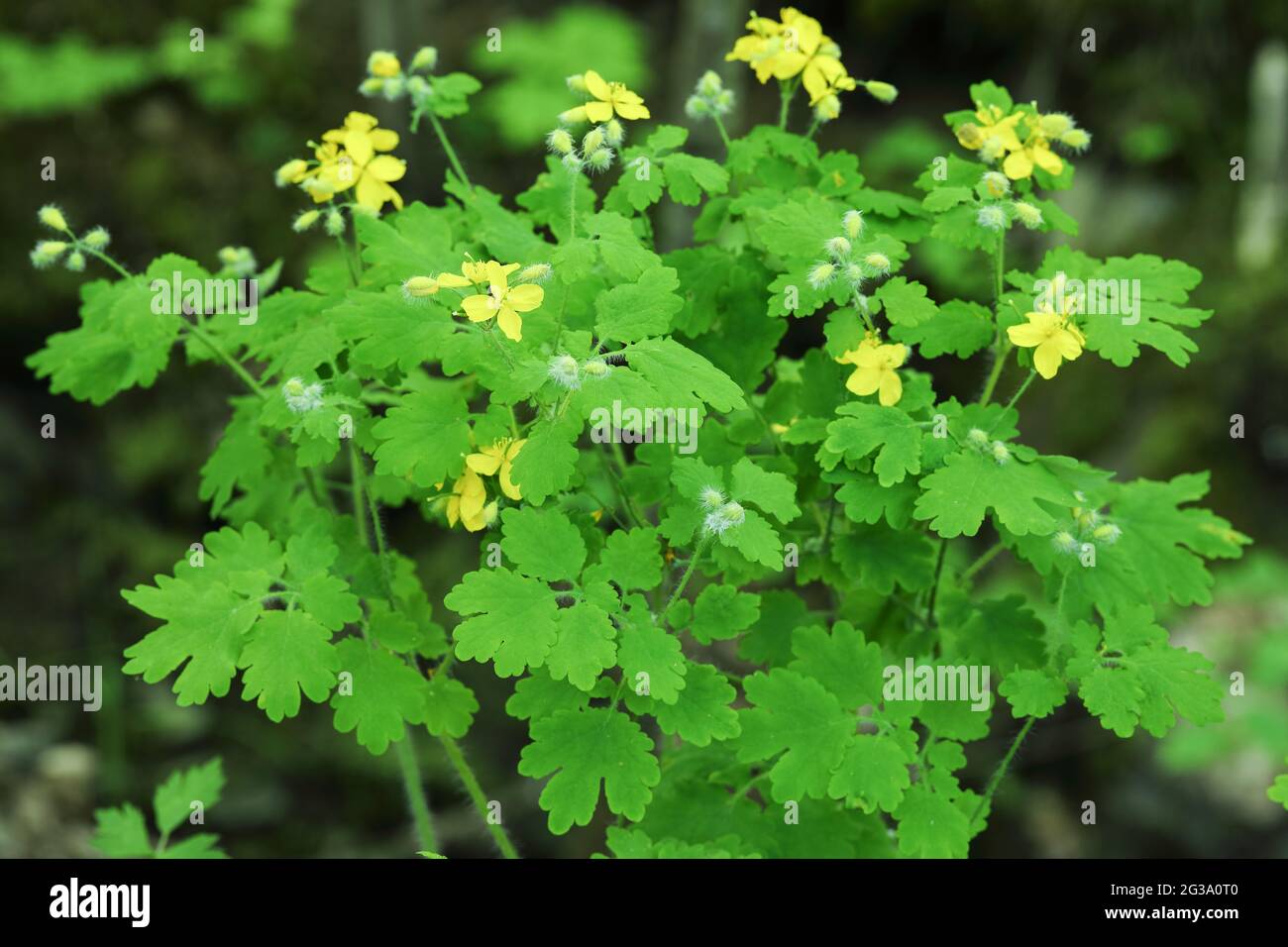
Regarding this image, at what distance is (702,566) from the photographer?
1.56m

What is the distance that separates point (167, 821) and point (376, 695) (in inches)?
31.7

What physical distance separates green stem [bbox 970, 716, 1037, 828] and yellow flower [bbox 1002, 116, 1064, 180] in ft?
2.44

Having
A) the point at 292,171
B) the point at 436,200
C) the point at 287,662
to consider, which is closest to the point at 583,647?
the point at 287,662

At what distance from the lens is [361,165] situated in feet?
5.54

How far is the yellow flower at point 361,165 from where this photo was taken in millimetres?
1660

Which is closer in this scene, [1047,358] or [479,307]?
[479,307]

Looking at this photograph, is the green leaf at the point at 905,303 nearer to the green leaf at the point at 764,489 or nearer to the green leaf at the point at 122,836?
the green leaf at the point at 764,489

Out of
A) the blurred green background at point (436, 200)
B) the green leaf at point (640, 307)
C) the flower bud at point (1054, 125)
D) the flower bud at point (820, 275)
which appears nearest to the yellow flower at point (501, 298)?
the green leaf at point (640, 307)

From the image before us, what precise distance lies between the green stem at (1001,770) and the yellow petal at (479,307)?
83cm

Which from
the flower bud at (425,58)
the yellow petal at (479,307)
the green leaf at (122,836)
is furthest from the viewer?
the green leaf at (122,836)

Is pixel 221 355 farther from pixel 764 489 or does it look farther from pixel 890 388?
pixel 890 388
